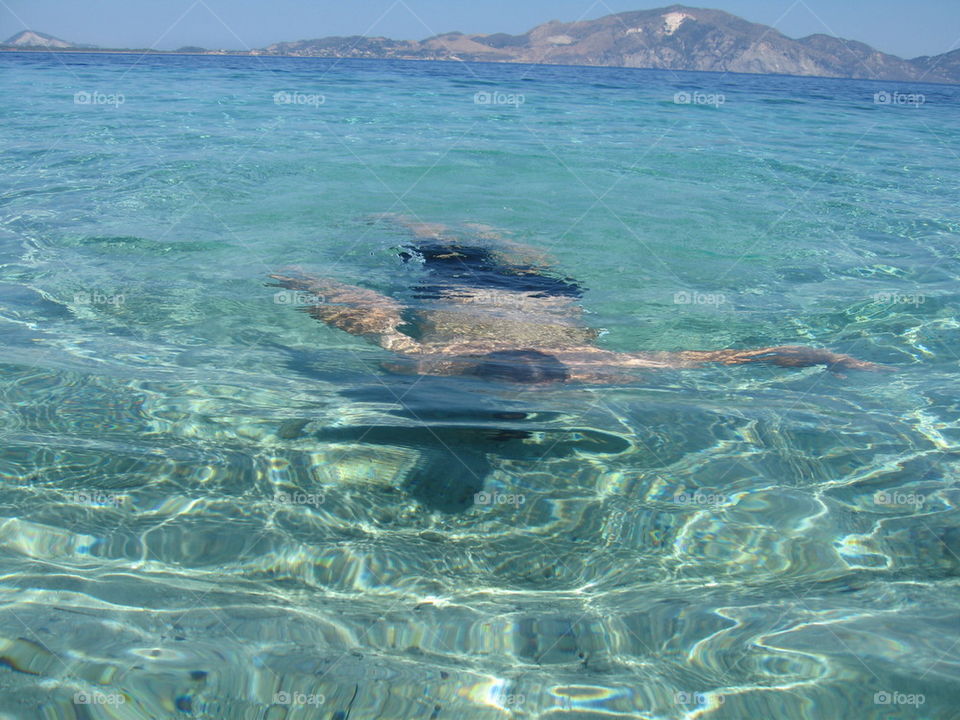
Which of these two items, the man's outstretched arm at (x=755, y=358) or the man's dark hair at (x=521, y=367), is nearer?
the man's dark hair at (x=521, y=367)

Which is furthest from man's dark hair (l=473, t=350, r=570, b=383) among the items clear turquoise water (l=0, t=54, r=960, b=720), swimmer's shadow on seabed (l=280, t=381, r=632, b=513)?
swimmer's shadow on seabed (l=280, t=381, r=632, b=513)

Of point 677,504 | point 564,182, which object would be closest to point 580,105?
point 564,182

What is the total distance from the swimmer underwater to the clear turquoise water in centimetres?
26

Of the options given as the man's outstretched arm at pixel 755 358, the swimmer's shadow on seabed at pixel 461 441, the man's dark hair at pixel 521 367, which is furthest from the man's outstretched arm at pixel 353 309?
the man's outstretched arm at pixel 755 358

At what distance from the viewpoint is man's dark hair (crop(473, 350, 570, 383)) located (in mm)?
5262

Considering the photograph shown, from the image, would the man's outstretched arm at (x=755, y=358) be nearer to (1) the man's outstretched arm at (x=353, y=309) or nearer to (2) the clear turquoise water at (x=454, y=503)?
(2) the clear turquoise water at (x=454, y=503)

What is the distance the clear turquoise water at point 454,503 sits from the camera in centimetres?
255

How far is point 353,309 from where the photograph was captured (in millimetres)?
6574

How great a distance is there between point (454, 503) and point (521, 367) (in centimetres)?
198

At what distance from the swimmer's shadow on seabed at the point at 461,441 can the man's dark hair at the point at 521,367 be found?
658 mm

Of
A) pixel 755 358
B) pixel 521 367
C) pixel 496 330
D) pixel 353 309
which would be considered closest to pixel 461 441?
pixel 521 367

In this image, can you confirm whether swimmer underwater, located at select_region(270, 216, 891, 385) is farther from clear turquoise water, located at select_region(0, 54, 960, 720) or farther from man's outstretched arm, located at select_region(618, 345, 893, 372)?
clear turquoise water, located at select_region(0, 54, 960, 720)

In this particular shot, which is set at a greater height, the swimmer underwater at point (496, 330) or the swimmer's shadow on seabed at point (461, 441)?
the swimmer underwater at point (496, 330)

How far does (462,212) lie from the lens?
36.8 feet
